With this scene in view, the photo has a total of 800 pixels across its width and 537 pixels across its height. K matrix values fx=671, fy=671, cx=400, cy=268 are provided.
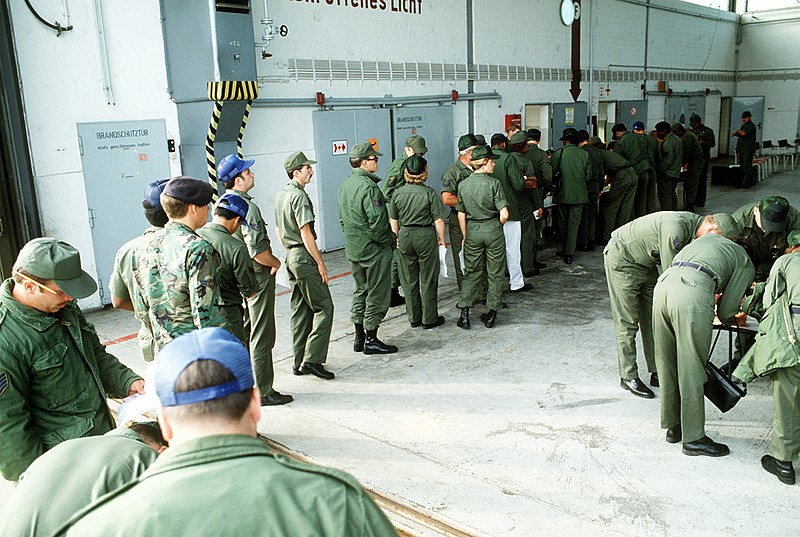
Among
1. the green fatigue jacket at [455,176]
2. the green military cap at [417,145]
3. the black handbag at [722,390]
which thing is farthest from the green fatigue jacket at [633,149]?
the black handbag at [722,390]

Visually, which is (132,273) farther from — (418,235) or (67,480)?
(418,235)

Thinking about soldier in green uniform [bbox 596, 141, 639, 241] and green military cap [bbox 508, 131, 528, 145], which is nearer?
green military cap [bbox 508, 131, 528, 145]

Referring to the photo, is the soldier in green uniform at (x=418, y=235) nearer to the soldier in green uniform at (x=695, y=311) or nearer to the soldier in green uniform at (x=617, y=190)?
the soldier in green uniform at (x=695, y=311)

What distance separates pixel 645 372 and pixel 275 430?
290 cm

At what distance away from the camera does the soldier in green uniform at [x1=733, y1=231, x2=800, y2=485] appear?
352cm

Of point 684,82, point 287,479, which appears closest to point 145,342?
point 287,479

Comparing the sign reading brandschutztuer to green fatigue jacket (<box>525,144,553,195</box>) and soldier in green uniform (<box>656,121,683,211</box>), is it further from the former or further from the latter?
soldier in green uniform (<box>656,121,683,211</box>)

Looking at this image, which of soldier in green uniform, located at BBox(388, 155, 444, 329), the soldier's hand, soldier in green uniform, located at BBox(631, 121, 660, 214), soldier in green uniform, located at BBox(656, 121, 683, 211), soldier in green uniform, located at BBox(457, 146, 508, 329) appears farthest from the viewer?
soldier in green uniform, located at BBox(656, 121, 683, 211)

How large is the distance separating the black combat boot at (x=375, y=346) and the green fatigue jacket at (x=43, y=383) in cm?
319

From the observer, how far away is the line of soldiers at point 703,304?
360cm

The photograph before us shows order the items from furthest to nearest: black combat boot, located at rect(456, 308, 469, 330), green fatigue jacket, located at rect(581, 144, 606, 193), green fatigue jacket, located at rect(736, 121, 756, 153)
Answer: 1. green fatigue jacket, located at rect(736, 121, 756, 153)
2. green fatigue jacket, located at rect(581, 144, 606, 193)
3. black combat boot, located at rect(456, 308, 469, 330)

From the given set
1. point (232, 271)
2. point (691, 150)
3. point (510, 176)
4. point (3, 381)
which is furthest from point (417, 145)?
point (691, 150)

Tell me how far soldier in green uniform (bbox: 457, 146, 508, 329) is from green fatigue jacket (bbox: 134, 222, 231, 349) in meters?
3.48

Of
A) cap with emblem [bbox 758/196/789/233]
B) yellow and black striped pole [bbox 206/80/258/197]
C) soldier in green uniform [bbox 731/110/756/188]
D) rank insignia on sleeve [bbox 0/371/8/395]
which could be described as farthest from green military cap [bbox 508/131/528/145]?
soldier in green uniform [bbox 731/110/756/188]
